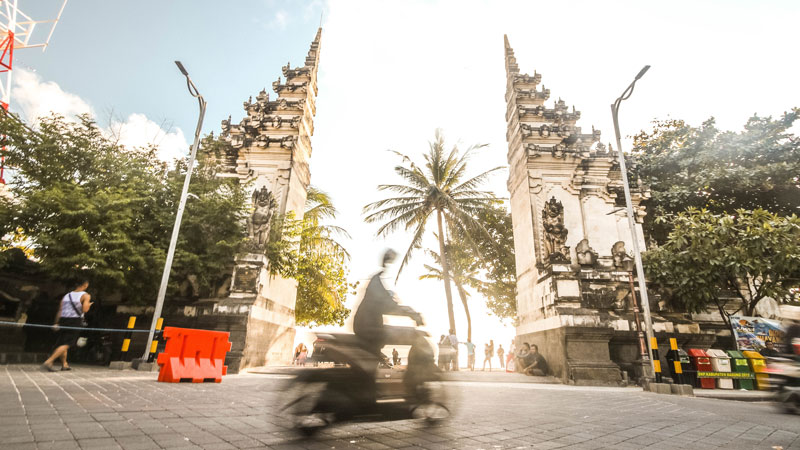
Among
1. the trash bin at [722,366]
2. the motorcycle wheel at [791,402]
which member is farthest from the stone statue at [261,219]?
the trash bin at [722,366]

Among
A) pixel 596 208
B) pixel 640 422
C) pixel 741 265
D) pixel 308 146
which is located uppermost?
pixel 308 146

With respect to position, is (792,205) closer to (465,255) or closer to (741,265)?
(741,265)

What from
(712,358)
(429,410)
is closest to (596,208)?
(712,358)

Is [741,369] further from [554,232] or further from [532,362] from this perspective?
[554,232]

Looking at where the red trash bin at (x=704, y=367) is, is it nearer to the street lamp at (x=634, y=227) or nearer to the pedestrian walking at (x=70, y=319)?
the street lamp at (x=634, y=227)

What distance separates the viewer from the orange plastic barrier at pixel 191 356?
24.6ft

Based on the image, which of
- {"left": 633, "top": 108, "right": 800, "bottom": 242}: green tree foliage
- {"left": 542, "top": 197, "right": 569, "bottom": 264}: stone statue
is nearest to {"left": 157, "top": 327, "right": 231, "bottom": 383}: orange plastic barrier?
{"left": 542, "top": 197, "right": 569, "bottom": 264}: stone statue

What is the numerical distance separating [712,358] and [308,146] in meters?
18.0

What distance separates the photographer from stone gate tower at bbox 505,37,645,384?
12.3 meters

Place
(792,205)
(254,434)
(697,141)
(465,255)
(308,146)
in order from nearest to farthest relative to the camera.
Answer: (254,434)
(792,205)
(308,146)
(697,141)
(465,255)

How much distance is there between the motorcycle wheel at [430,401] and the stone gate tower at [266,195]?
848 centimetres

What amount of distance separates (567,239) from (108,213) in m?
15.5

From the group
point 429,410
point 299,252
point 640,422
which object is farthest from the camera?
point 299,252

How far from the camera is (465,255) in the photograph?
25766mm
